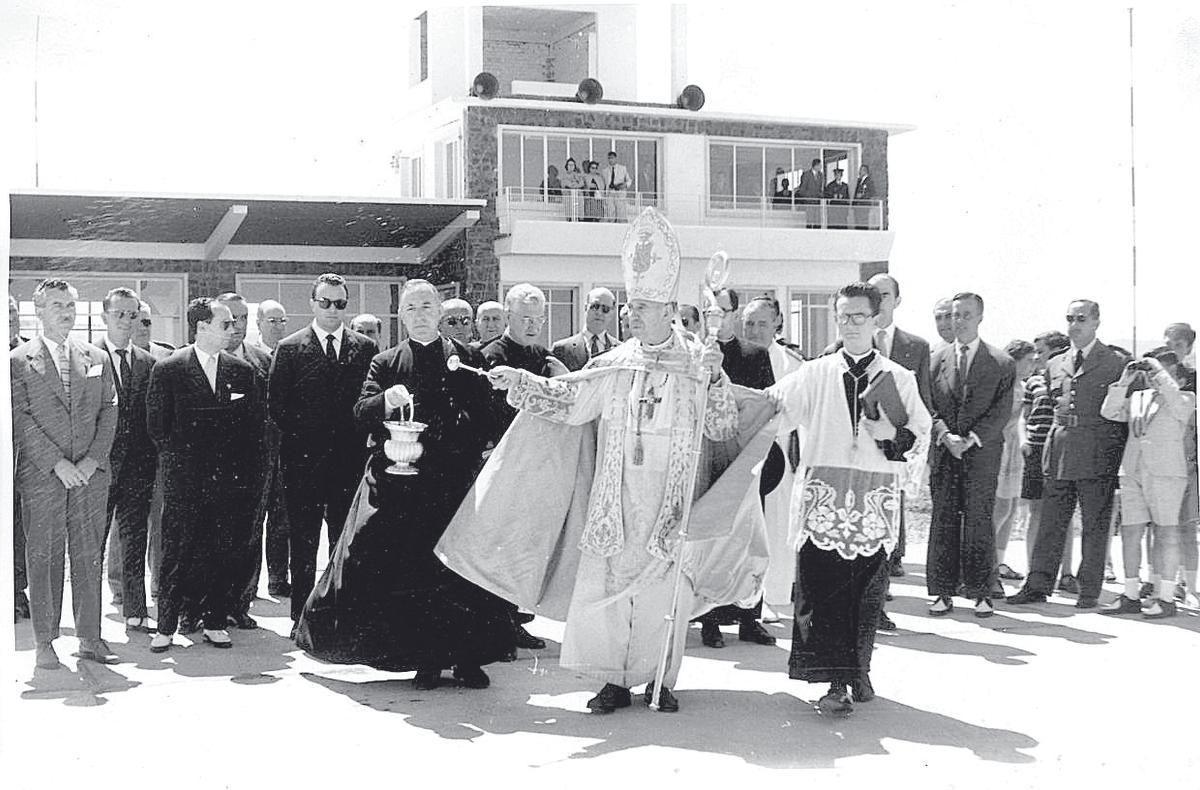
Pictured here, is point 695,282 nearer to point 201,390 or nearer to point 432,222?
point 432,222

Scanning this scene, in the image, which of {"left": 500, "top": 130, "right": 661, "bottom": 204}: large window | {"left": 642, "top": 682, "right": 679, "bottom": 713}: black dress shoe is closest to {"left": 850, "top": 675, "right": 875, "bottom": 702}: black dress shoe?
{"left": 642, "top": 682, "right": 679, "bottom": 713}: black dress shoe

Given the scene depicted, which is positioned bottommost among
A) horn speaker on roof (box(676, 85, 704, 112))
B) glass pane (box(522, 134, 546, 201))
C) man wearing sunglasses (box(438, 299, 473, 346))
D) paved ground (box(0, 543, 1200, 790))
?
paved ground (box(0, 543, 1200, 790))

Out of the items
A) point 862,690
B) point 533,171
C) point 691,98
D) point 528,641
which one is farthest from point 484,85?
point 862,690

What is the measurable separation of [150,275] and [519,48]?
50.1ft

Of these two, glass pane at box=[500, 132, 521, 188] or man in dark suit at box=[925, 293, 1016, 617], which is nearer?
man in dark suit at box=[925, 293, 1016, 617]

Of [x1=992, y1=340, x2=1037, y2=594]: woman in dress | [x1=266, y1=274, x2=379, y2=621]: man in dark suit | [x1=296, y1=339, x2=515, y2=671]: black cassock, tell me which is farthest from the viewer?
[x1=992, y1=340, x2=1037, y2=594]: woman in dress

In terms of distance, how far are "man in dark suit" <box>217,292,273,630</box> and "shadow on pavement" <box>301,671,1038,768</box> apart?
1.50m

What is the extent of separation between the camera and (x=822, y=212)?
8375 millimetres

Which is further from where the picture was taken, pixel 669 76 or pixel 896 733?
pixel 669 76

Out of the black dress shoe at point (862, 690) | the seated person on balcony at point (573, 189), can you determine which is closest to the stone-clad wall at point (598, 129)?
the seated person on balcony at point (573, 189)

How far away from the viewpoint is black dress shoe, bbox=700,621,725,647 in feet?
21.6

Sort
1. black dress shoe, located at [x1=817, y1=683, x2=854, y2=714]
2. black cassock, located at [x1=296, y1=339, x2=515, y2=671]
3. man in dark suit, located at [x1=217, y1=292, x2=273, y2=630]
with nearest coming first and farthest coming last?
black dress shoe, located at [x1=817, y1=683, x2=854, y2=714] → black cassock, located at [x1=296, y1=339, x2=515, y2=671] → man in dark suit, located at [x1=217, y1=292, x2=273, y2=630]

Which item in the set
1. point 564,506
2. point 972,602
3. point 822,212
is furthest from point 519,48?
point 564,506

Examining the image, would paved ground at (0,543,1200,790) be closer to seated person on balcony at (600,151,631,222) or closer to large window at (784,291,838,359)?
large window at (784,291,838,359)
